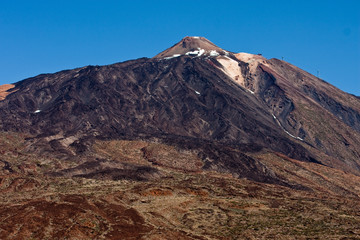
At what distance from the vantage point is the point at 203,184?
94.5 meters

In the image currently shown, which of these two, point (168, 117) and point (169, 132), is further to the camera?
point (168, 117)

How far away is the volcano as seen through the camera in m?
113

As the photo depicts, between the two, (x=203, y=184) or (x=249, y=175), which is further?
(x=249, y=175)

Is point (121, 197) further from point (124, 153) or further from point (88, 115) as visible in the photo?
point (88, 115)

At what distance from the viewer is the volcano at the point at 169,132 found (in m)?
113

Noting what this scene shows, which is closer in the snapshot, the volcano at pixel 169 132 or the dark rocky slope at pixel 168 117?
the volcano at pixel 169 132

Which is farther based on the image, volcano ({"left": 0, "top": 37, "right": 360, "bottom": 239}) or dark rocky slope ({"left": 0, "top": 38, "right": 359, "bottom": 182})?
dark rocky slope ({"left": 0, "top": 38, "right": 359, "bottom": 182})

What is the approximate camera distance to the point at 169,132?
154250 mm

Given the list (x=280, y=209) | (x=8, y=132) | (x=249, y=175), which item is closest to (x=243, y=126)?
(x=249, y=175)

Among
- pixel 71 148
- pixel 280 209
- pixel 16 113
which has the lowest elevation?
pixel 280 209

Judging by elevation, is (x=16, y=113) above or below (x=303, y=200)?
above

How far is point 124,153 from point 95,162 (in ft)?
48.8

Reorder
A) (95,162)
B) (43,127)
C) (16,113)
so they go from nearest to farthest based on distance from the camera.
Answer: (95,162), (43,127), (16,113)

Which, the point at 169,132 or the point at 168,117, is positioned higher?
the point at 168,117
